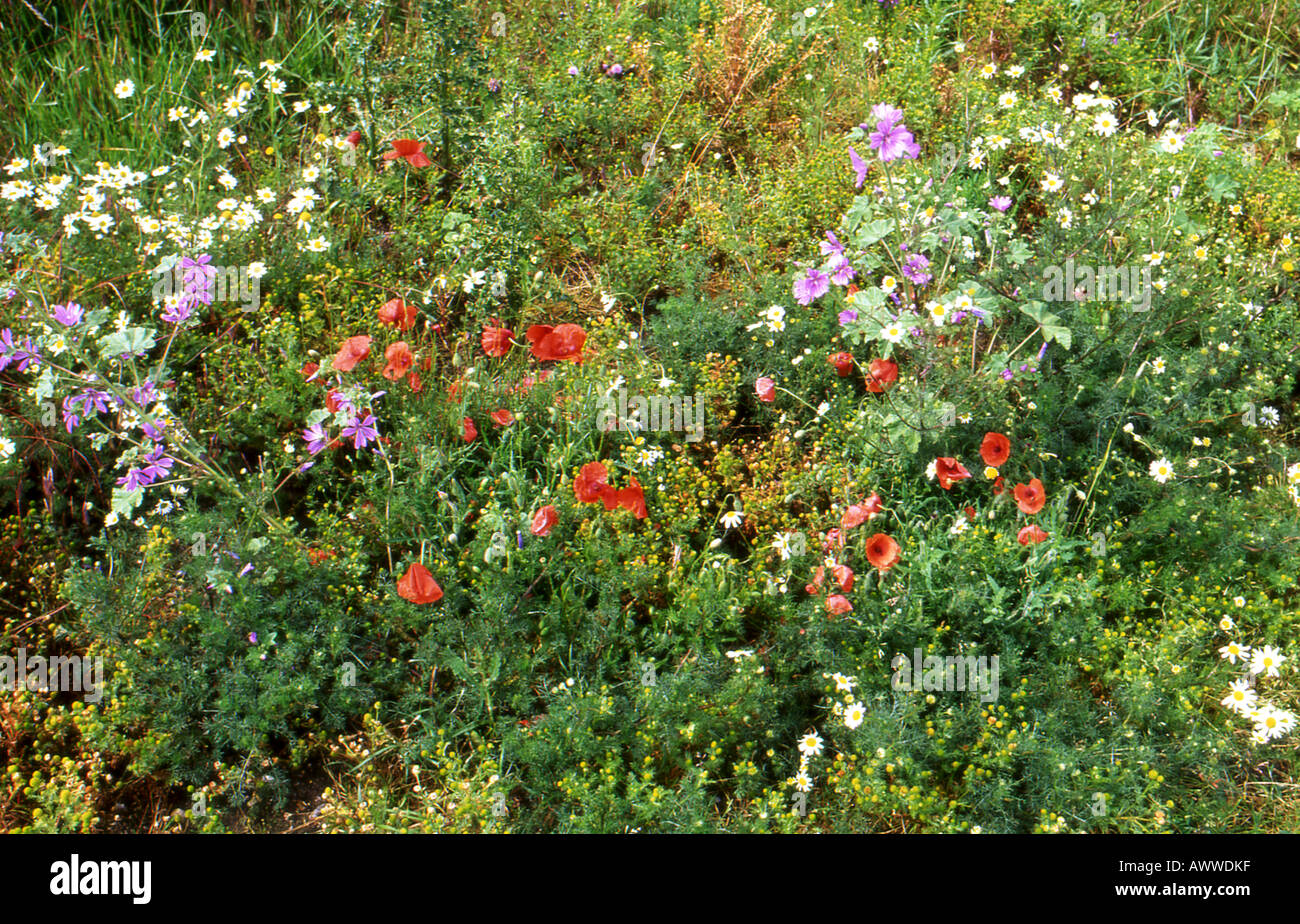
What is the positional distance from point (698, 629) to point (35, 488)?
213cm

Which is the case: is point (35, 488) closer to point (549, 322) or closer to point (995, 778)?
point (549, 322)

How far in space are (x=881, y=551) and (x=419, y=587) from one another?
1232mm

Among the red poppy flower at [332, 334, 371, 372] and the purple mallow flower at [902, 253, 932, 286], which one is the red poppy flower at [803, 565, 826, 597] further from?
the red poppy flower at [332, 334, 371, 372]

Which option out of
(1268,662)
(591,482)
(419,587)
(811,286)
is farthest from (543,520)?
(1268,662)

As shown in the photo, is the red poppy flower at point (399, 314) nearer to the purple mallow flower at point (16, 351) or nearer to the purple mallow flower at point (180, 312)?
the purple mallow flower at point (180, 312)

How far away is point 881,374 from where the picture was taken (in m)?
2.98

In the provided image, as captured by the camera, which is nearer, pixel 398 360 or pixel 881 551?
pixel 881 551

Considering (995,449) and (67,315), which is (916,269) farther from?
(67,315)

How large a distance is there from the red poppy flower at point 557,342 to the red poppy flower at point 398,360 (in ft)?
1.24

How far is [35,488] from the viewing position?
10.2 ft

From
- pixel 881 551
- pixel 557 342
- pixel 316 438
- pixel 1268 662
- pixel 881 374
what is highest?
pixel 557 342

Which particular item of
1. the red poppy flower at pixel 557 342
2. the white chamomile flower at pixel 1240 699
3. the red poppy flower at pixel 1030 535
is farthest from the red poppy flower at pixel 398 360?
the white chamomile flower at pixel 1240 699

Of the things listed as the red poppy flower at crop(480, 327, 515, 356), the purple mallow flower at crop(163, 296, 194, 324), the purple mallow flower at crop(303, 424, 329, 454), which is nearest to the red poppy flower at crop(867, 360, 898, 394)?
the red poppy flower at crop(480, 327, 515, 356)
